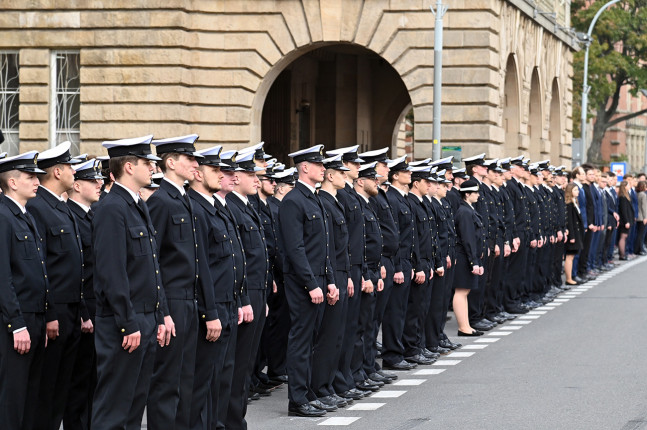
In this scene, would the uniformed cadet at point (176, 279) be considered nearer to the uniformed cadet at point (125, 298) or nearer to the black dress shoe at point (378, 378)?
the uniformed cadet at point (125, 298)

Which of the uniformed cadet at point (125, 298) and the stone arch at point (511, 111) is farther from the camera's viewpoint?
the stone arch at point (511, 111)

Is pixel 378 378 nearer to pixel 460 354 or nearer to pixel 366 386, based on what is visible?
pixel 366 386

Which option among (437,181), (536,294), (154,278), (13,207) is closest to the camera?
(154,278)

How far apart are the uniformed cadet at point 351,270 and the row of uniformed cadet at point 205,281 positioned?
0.06 ft

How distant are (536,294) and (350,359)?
1078 centimetres

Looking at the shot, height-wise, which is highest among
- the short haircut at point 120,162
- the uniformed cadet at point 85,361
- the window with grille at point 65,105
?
the window with grille at point 65,105

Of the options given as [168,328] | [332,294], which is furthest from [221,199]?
[332,294]

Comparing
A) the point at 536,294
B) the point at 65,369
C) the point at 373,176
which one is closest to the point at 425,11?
the point at 536,294

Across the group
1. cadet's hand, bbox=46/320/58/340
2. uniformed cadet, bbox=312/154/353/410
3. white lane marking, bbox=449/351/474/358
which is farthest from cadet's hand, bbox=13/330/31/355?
white lane marking, bbox=449/351/474/358

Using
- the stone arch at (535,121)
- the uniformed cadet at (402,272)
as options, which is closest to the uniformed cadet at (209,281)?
the uniformed cadet at (402,272)

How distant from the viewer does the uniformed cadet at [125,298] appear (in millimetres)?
8758

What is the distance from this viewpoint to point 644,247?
4091 cm

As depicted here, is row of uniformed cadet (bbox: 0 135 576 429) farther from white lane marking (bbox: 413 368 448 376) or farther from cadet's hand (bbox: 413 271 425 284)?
white lane marking (bbox: 413 368 448 376)

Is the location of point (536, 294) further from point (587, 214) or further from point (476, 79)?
point (476, 79)
